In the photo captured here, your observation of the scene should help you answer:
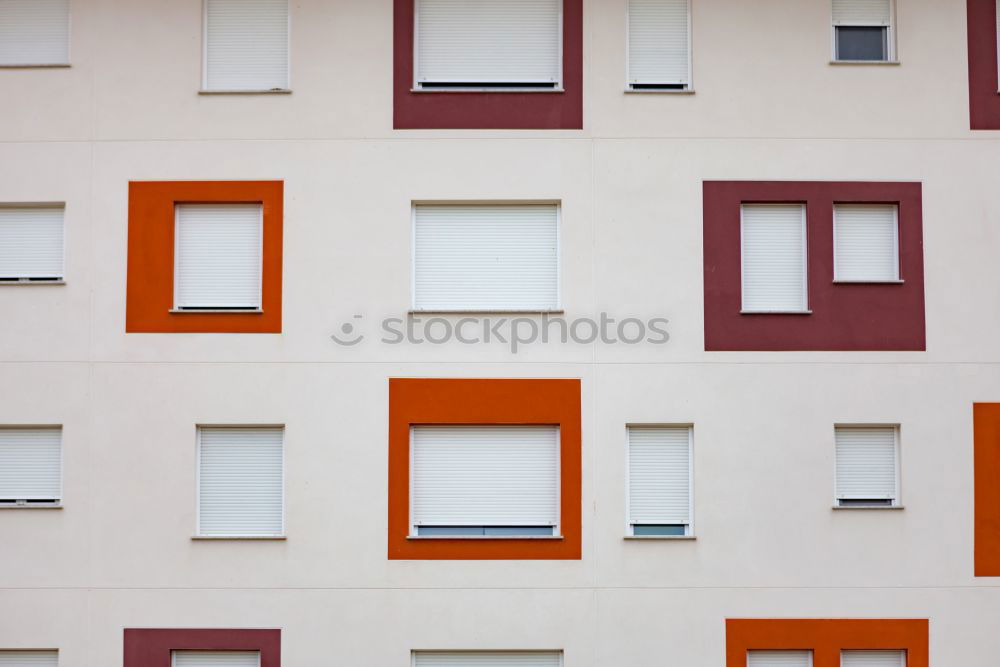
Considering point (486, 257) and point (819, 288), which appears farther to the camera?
point (486, 257)

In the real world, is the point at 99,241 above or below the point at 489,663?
above

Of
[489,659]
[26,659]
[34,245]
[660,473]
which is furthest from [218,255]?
[660,473]

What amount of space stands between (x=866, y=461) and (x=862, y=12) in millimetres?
5731

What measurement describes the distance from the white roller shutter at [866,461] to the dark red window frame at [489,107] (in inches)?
203

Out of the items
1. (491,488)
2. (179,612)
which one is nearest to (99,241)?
(179,612)

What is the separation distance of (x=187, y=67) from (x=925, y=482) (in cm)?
1050

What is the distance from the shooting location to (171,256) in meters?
13.9

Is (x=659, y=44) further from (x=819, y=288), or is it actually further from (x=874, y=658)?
(x=874, y=658)

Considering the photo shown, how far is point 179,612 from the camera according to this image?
13484mm

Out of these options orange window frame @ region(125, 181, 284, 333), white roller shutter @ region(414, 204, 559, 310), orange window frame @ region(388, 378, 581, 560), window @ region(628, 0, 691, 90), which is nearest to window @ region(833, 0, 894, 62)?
window @ region(628, 0, 691, 90)

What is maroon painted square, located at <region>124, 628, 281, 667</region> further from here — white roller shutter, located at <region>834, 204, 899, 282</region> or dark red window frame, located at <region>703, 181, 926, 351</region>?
white roller shutter, located at <region>834, 204, 899, 282</region>

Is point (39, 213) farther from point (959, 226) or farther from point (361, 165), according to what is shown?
point (959, 226)

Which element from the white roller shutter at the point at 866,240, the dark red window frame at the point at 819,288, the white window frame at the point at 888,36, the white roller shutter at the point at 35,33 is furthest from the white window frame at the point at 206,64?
the white roller shutter at the point at 866,240

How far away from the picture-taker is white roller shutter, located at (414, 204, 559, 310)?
45.9ft
